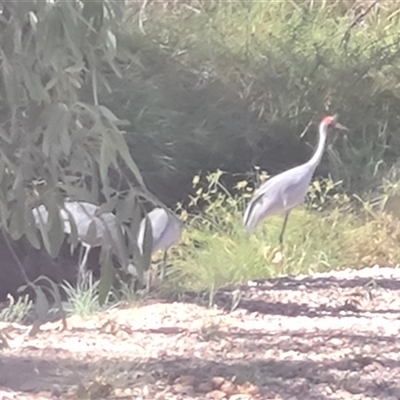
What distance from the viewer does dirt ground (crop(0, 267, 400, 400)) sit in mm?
4891

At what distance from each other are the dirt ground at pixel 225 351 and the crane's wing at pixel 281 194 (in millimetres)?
1299

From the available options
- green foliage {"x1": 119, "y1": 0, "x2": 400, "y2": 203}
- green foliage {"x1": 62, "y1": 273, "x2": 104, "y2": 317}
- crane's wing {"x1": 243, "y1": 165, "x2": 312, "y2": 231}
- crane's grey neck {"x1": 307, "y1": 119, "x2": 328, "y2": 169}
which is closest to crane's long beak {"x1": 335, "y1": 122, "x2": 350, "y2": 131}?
green foliage {"x1": 119, "y1": 0, "x2": 400, "y2": 203}

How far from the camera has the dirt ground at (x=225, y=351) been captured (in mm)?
4891

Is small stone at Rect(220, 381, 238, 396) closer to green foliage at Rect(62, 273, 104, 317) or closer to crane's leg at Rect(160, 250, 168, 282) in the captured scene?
green foliage at Rect(62, 273, 104, 317)

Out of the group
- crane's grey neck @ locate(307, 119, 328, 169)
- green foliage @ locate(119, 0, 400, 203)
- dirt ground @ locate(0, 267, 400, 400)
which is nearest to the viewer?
dirt ground @ locate(0, 267, 400, 400)

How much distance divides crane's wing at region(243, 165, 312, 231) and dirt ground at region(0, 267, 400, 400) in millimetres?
1299

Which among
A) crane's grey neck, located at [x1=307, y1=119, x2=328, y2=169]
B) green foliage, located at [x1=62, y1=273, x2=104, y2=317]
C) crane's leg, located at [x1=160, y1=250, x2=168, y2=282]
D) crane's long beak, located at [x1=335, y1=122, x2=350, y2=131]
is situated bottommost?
crane's leg, located at [x1=160, y1=250, x2=168, y2=282]

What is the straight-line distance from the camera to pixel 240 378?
5.00 metres

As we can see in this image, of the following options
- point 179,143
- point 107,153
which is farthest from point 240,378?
point 179,143

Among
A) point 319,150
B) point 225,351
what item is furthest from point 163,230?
point 319,150

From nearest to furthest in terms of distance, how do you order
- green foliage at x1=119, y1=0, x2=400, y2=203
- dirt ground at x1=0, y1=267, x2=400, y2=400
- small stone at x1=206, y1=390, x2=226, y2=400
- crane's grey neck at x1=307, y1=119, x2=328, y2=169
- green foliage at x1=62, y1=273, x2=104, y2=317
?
small stone at x1=206, y1=390, x2=226, y2=400, dirt ground at x1=0, y1=267, x2=400, y2=400, green foliage at x1=62, y1=273, x2=104, y2=317, crane's grey neck at x1=307, y1=119, x2=328, y2=169, green foliage at x1=119, y1=0, x2=400, y2=203

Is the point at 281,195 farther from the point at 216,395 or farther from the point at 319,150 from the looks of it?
the point at 216,395

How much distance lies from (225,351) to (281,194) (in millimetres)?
3097

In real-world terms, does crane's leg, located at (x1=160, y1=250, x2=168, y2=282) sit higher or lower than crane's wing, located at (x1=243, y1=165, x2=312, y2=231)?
lower
